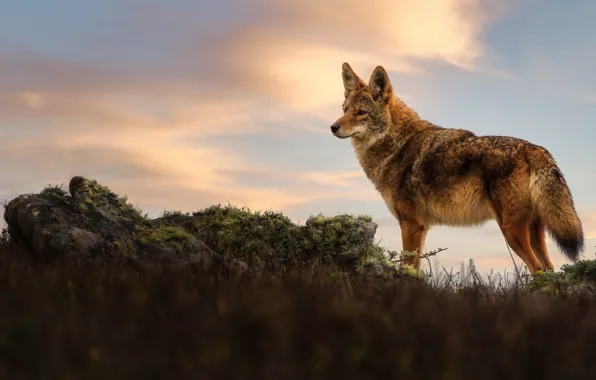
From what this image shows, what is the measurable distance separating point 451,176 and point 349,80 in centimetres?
302

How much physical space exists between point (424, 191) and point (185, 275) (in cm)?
781

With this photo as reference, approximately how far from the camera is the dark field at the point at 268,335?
10.8 ft

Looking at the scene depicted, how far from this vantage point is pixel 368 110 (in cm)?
1312

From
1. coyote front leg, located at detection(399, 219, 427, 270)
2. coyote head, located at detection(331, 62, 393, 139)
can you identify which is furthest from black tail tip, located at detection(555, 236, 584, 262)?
coyote head, located at detection(331, 62, 393, 139)

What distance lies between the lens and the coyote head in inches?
513

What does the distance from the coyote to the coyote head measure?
19 mm

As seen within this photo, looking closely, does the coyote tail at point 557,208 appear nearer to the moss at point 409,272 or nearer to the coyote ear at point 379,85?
the moss at point 409,272

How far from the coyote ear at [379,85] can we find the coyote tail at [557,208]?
3263mm

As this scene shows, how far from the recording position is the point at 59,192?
28.3ft

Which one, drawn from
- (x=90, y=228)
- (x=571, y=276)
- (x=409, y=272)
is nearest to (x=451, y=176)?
(x=409, y=272)

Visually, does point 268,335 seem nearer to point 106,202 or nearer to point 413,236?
point 106,202

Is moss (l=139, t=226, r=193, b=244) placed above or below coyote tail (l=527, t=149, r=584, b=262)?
below

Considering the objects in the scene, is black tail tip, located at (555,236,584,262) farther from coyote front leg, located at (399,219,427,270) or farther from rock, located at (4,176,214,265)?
rock, located at (4,176,214,265)

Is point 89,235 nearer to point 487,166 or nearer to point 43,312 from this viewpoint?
point 43,312
